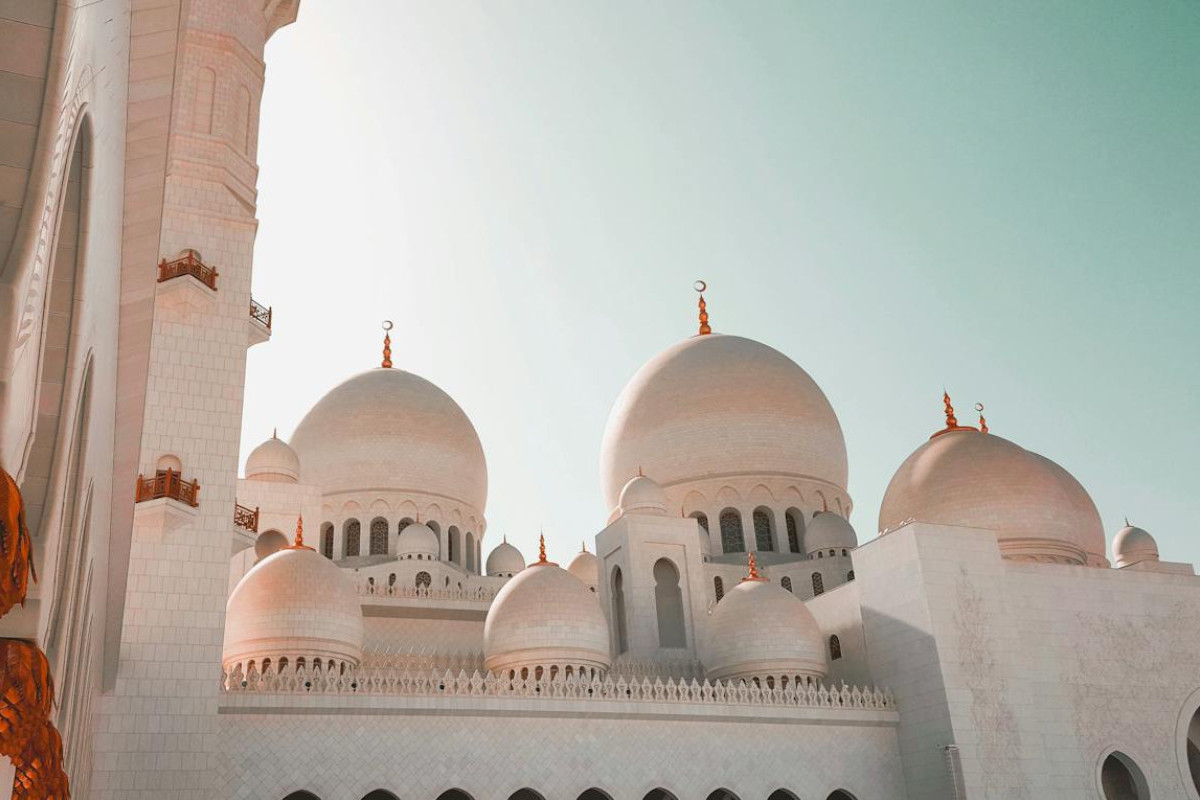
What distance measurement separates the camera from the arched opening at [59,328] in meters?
4.24

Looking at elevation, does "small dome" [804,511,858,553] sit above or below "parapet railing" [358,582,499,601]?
above

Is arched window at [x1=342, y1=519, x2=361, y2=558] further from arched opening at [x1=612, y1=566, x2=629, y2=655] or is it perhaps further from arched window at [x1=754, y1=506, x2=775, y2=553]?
arched window at [x1=754, y1=506, x2=775, y2=553]

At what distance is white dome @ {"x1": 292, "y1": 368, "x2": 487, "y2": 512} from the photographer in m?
28.1

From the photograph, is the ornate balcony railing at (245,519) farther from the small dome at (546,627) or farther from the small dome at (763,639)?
the small dome at (763,639)

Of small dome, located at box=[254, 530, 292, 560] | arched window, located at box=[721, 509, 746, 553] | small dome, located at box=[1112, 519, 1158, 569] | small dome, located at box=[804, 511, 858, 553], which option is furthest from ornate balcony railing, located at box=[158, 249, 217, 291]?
small dome, located at box=[1112, 519, 1158, 569]

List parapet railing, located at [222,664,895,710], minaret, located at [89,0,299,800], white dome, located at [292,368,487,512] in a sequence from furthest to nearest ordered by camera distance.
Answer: white dome, located at [292,368,487,512], parapet railing, located at [222,664,895,710], minaret, located at [89,0,299,800]

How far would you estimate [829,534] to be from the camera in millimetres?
26766

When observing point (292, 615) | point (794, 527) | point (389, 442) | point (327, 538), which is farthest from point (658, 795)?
point (389, 442)

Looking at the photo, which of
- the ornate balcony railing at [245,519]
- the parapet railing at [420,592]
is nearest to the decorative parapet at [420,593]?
the parapet railing at [420,592]

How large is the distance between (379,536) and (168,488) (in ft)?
49.1

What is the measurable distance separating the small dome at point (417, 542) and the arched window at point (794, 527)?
30.3ft

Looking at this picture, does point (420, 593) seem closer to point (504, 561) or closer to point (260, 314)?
point (504, 561)

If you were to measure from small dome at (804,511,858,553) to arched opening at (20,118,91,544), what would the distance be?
78.3 ft

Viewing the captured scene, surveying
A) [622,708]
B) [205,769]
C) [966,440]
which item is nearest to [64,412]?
[205,769]
